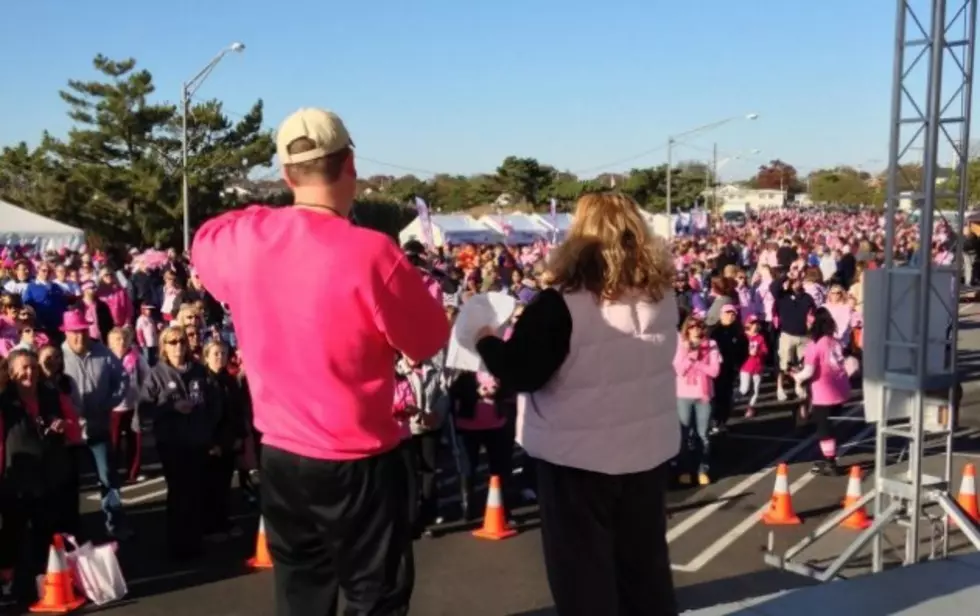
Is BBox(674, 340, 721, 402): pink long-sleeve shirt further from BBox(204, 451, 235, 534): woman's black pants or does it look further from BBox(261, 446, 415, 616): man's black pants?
BBox(261, 446, 415, 616): man's black pants

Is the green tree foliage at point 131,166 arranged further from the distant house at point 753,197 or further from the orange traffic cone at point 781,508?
the distant house at point 753,197

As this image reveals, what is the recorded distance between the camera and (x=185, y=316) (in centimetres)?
935

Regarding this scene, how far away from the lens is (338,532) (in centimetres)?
268

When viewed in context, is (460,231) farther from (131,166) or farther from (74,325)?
(74,325)

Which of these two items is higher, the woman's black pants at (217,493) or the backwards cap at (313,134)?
the backwards cap at (313,134)

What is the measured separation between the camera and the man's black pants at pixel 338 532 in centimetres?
266

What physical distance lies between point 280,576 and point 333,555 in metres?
0.20

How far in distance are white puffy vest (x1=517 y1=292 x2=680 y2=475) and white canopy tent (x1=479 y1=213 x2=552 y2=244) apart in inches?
1260

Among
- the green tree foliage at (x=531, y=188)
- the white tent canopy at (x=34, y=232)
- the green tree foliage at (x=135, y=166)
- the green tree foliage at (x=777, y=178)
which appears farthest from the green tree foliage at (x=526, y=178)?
the green tree foliage at (x=777, y=178)

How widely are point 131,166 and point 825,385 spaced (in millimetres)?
34801

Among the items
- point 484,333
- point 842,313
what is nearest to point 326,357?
point 484,333

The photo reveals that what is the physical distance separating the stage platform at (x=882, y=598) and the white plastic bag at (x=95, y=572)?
394cm

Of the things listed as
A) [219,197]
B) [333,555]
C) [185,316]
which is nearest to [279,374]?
[333,555]

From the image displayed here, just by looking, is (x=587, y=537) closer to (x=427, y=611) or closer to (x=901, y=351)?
(x=427, y=611)
